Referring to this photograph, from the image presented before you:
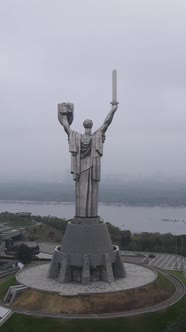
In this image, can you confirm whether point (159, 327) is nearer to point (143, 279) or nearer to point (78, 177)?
point (143, 279)

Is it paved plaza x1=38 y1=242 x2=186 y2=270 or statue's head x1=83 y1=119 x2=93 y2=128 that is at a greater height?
statue's head x1=83 y1=119 x2=93 y2=128

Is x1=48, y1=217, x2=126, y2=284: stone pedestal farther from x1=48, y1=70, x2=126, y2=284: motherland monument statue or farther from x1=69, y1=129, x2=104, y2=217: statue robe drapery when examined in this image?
x1=69, y1=129, x2=104, y2=217: statue robe drapery

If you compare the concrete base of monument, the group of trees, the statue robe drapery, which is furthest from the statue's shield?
the group of trees

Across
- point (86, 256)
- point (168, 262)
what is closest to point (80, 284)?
point (86, 256)

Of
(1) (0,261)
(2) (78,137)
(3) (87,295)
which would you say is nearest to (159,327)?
(3) (87,295)

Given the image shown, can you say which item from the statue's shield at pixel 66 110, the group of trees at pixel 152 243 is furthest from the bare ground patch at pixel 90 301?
the group of trees at pixel 152 243
